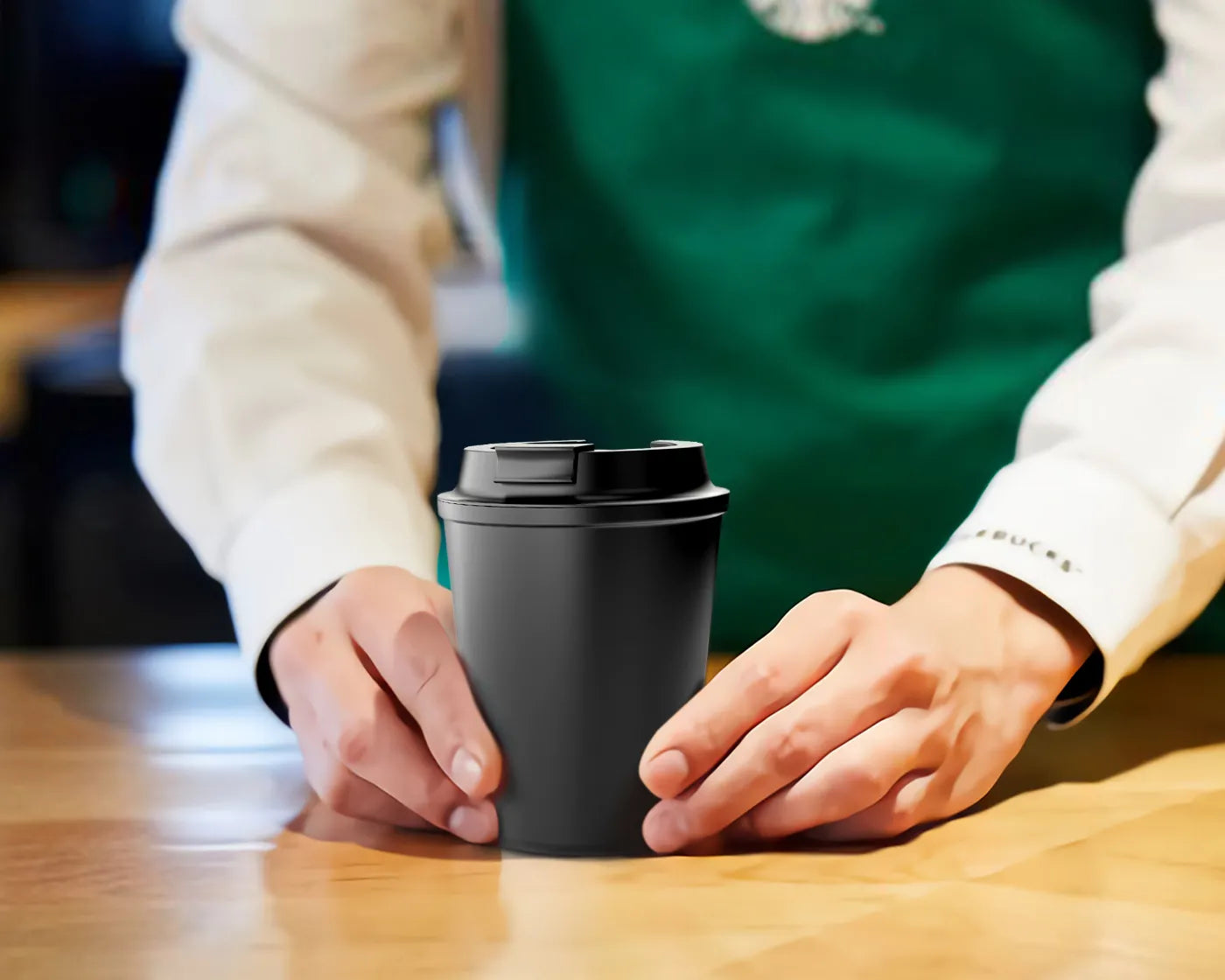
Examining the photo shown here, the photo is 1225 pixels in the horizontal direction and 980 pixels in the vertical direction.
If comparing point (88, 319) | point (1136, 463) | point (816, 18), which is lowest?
point (88, 319)

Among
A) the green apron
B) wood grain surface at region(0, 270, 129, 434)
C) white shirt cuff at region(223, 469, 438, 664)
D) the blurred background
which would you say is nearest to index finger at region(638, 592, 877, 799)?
white shirt cuff at region(223, 469, 438, 664)

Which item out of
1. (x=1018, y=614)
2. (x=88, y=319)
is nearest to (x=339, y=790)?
(x=1018, y=614)

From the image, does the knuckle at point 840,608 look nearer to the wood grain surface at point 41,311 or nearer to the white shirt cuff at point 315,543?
the white shirt cuff at point 315,543

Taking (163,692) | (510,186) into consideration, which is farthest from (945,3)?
(163,692)

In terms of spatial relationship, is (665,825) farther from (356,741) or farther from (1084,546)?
(1084,546)

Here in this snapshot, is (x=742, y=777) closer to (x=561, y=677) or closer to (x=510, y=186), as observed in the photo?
(x=561, y=677)

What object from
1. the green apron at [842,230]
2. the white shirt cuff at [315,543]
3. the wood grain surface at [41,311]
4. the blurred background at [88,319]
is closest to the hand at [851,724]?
the white shirt cuff at [315,543]

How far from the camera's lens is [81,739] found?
0.78m

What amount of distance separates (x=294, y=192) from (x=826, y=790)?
0.57 meters

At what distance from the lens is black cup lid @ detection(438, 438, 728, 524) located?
46cm

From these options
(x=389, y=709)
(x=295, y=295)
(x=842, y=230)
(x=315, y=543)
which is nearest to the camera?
(x=389, y=709)

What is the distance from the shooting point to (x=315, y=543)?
0.70 m

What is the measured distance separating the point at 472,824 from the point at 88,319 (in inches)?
56.7

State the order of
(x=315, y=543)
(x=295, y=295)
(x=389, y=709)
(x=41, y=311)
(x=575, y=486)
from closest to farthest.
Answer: (x=575, y=486) < (x=389, y=709) < (x=315, y=543) < (x=295, y=295) < (x=41, y=311)
